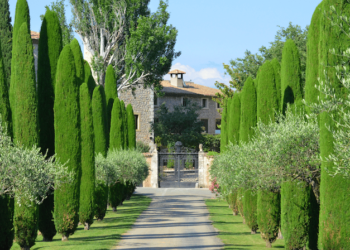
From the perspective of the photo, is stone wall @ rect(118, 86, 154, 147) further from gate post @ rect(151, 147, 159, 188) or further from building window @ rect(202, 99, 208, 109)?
building window @ rect(202, 99, 208, 109)

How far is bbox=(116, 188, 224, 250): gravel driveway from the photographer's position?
13.4m

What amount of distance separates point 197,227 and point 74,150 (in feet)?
19.9

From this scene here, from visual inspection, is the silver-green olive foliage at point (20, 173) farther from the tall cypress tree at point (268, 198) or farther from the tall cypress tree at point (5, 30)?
the tall cypress tree at point (5, 30)

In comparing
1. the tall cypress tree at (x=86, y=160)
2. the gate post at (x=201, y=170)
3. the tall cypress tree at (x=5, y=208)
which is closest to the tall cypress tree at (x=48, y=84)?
the tall cypress tree at (x=86, y=160)

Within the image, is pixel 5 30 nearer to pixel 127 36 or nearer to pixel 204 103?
pixel 127 36

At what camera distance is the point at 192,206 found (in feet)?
82.8

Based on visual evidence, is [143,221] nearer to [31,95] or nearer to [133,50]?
[31,95]

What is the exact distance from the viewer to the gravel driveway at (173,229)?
1343 centimetres

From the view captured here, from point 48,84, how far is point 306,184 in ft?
31.9

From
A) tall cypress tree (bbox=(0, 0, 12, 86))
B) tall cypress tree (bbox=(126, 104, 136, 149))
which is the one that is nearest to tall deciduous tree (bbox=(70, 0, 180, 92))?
tall cypress tree (bbox=(126, 104, 136, 149))

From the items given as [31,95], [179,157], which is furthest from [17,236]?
[179,157]

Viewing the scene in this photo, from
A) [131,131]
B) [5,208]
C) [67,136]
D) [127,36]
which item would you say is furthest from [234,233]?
[127,36]

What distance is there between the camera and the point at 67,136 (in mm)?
14703

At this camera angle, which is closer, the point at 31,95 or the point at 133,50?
the point at 31,95
